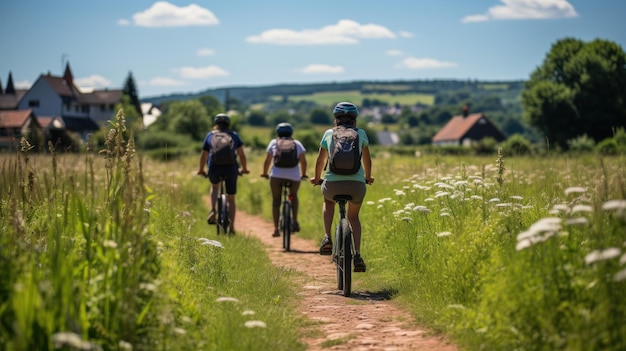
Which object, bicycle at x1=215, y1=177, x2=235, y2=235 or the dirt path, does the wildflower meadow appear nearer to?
the dirt path

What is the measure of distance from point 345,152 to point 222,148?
4775 millimetres

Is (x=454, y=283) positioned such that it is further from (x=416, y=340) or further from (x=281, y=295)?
(x=281, y=295)

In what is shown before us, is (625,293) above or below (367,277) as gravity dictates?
above

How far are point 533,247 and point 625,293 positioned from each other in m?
0.90

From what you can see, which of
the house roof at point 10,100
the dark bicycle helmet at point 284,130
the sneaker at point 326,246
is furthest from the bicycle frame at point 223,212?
the house roof at point 10,100

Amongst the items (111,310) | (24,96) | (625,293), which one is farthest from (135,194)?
(24,96)

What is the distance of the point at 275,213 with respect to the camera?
527 inches

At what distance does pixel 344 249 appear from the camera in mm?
7852

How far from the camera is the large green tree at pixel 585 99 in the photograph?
209 feet

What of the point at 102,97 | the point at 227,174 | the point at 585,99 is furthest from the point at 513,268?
the point at 102,97

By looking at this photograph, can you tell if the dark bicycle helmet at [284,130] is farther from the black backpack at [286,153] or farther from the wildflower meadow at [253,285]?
the wildflower meadow at [253,285]

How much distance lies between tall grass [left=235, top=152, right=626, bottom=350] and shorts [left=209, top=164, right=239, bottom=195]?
3190 mm

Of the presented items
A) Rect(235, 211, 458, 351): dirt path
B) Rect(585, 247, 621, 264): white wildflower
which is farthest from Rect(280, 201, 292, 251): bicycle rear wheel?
Rect(585, 247, 621, 264): white wildflower

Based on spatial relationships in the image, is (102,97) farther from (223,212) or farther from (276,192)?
(223,212)
